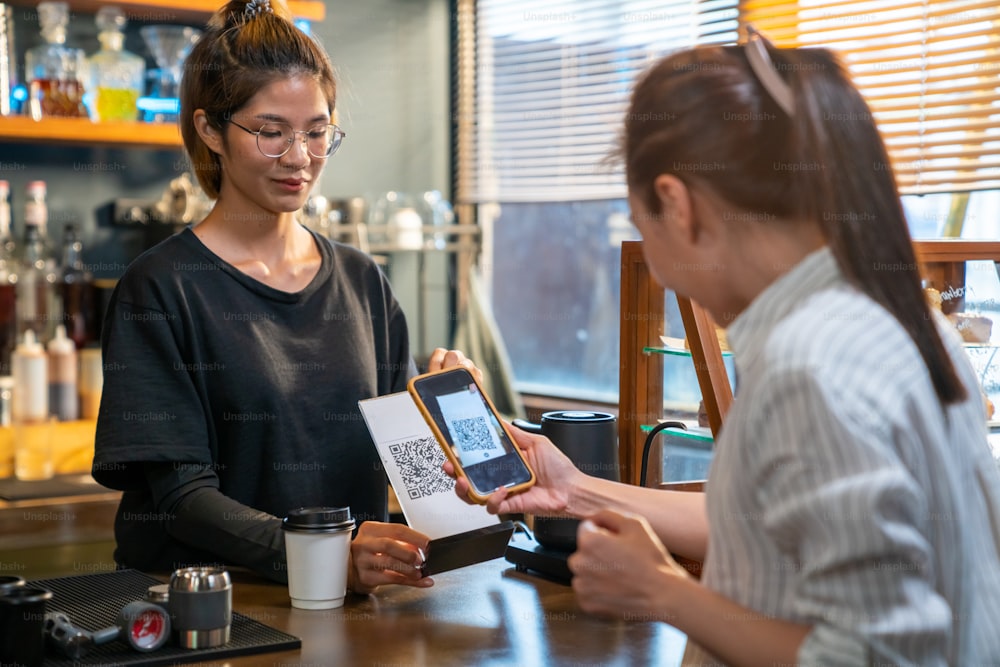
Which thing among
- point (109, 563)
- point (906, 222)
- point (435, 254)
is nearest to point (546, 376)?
point (435, 254)

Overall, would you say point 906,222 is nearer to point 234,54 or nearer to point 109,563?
point 234,54

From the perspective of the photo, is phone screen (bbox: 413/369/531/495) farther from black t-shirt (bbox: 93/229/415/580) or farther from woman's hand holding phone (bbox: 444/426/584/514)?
black t-shirt (bbox: 93/229/415/580)

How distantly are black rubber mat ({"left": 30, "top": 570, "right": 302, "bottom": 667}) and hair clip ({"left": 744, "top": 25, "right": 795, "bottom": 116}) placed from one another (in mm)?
798

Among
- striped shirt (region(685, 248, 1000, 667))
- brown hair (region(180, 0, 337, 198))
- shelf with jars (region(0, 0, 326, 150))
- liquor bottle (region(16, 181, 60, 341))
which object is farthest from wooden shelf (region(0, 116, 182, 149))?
striped shirt (region(685, 248, 1000, 667))

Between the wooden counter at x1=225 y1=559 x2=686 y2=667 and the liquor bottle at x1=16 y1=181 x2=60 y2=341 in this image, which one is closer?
the wooden counter at x1=225 y1=559 x2=686 y2=667

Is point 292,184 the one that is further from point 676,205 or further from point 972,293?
point 972,293

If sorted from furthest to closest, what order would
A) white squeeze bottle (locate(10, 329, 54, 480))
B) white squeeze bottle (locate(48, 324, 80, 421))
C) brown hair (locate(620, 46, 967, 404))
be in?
white squeeze bottle (locate(48, 324, 80, 421)) → white squeeze bottle (locate(10, 329, 54, 480)) → brown hair (locate(620, 46, 967, 404))

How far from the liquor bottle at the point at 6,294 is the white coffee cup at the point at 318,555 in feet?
6.41

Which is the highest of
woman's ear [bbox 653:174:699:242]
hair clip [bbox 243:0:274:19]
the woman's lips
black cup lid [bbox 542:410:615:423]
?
hair clip [bbox 243:0:274:19]

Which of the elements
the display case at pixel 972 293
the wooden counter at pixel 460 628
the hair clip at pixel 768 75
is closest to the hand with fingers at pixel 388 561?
the wooden counter at pixel 460 628

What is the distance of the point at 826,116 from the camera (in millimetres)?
933

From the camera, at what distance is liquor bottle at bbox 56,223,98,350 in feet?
10.5

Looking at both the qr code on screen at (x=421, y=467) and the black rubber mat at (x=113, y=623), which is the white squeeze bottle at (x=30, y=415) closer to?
the black rubber mat at (x=113, y=623)

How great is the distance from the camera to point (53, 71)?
3.08 m
